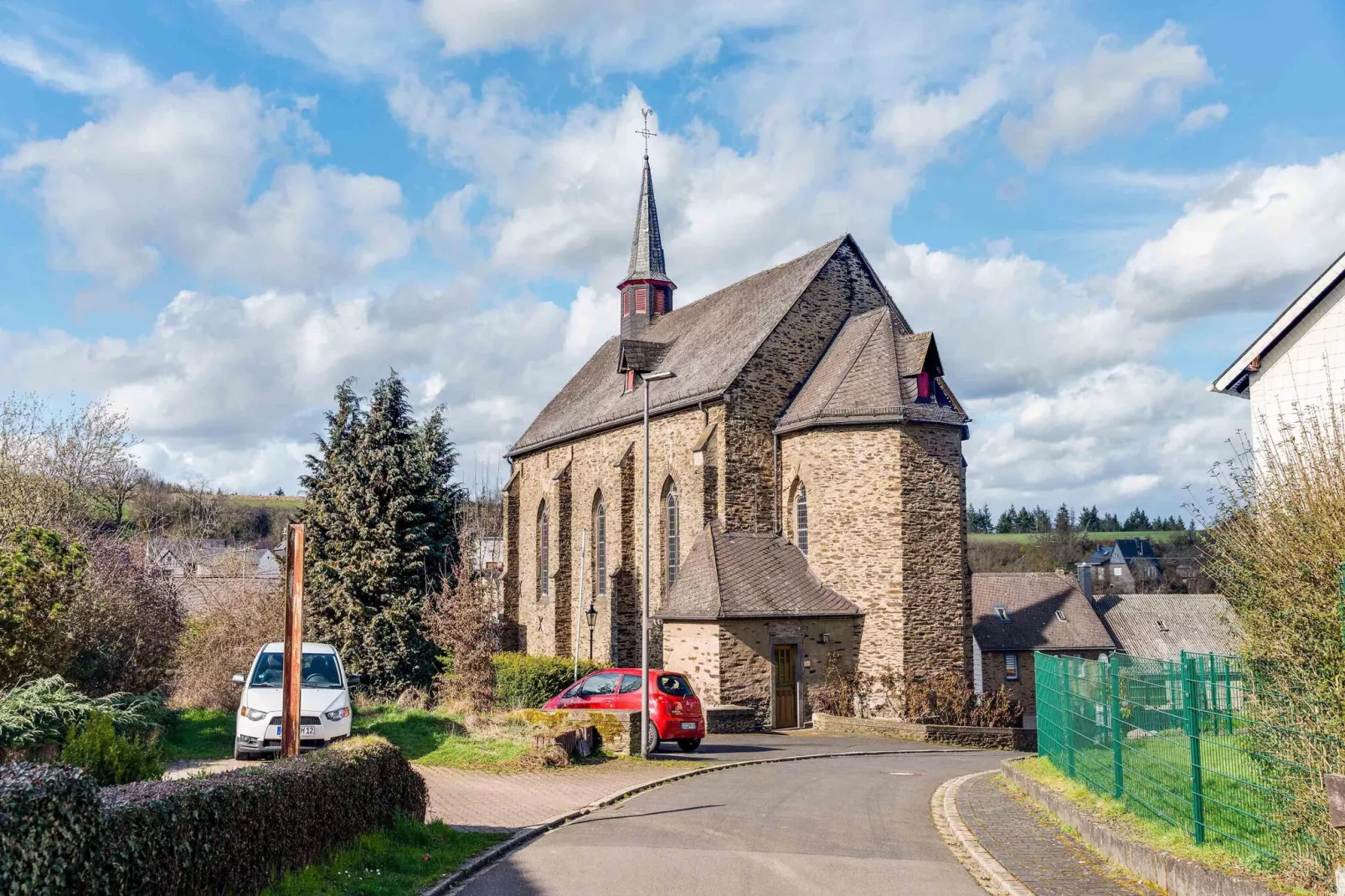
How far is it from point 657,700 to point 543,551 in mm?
24794

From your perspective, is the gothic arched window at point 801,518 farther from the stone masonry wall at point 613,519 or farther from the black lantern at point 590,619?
the black lantern at point 590,619

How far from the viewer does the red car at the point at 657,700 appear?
21.7 m

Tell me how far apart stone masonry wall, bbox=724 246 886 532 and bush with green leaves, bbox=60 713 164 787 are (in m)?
23.0

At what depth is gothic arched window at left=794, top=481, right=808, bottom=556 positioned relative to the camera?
32.5 metres

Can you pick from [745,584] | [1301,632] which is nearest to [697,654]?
[745,584]

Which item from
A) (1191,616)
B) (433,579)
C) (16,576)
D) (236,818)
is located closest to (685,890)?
(236,818)

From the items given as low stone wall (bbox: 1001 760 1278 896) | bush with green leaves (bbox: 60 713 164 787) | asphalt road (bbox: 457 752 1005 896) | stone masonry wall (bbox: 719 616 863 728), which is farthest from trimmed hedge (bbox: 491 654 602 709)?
bush with green leaves (bbox: 60 713 164 787)

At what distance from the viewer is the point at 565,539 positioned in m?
Answer: 41.8

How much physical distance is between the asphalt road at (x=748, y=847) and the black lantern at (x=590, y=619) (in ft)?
64.9

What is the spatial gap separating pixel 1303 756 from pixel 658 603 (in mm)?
27655

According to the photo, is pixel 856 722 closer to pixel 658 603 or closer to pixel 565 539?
pixel 658 603

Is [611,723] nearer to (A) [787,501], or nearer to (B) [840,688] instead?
(B) [840,688]

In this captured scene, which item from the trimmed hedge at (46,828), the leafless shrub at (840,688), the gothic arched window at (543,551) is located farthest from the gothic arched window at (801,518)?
the trimmed hedge at (46,828)

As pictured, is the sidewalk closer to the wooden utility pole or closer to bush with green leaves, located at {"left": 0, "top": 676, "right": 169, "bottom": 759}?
the wooden utility pole
